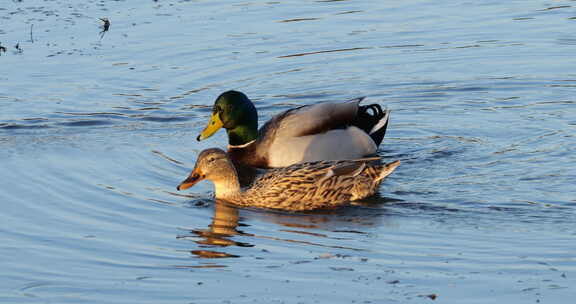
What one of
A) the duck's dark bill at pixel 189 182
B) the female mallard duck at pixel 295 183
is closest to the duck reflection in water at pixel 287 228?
the female mallard duck at pixel 295 183

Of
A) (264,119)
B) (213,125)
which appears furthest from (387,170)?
(264,119)

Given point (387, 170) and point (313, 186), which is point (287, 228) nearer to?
point (313, 186)

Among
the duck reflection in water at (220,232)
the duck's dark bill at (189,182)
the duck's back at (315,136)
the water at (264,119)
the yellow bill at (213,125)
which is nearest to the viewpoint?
the water at (264,119)

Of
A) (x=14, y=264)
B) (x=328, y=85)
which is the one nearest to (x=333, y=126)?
(x=328, y=85)

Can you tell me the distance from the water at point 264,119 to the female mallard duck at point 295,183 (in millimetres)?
174

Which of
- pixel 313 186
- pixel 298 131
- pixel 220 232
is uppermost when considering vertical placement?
pixel 298 131

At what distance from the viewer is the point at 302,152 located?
11203mm

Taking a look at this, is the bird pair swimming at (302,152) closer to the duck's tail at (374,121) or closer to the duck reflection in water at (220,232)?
the duck's tail at (374,121)

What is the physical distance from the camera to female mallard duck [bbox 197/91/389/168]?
36.8 ft

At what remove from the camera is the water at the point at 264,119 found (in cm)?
730

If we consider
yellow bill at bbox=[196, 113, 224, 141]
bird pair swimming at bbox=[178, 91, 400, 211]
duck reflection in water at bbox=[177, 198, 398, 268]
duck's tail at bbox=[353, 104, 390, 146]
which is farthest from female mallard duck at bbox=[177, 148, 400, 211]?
duck's tail at bbox=[353, 104, 390, 146]

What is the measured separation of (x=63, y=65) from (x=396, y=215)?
19.0ft

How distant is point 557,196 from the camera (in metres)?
9.37

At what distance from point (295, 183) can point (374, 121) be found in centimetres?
231
